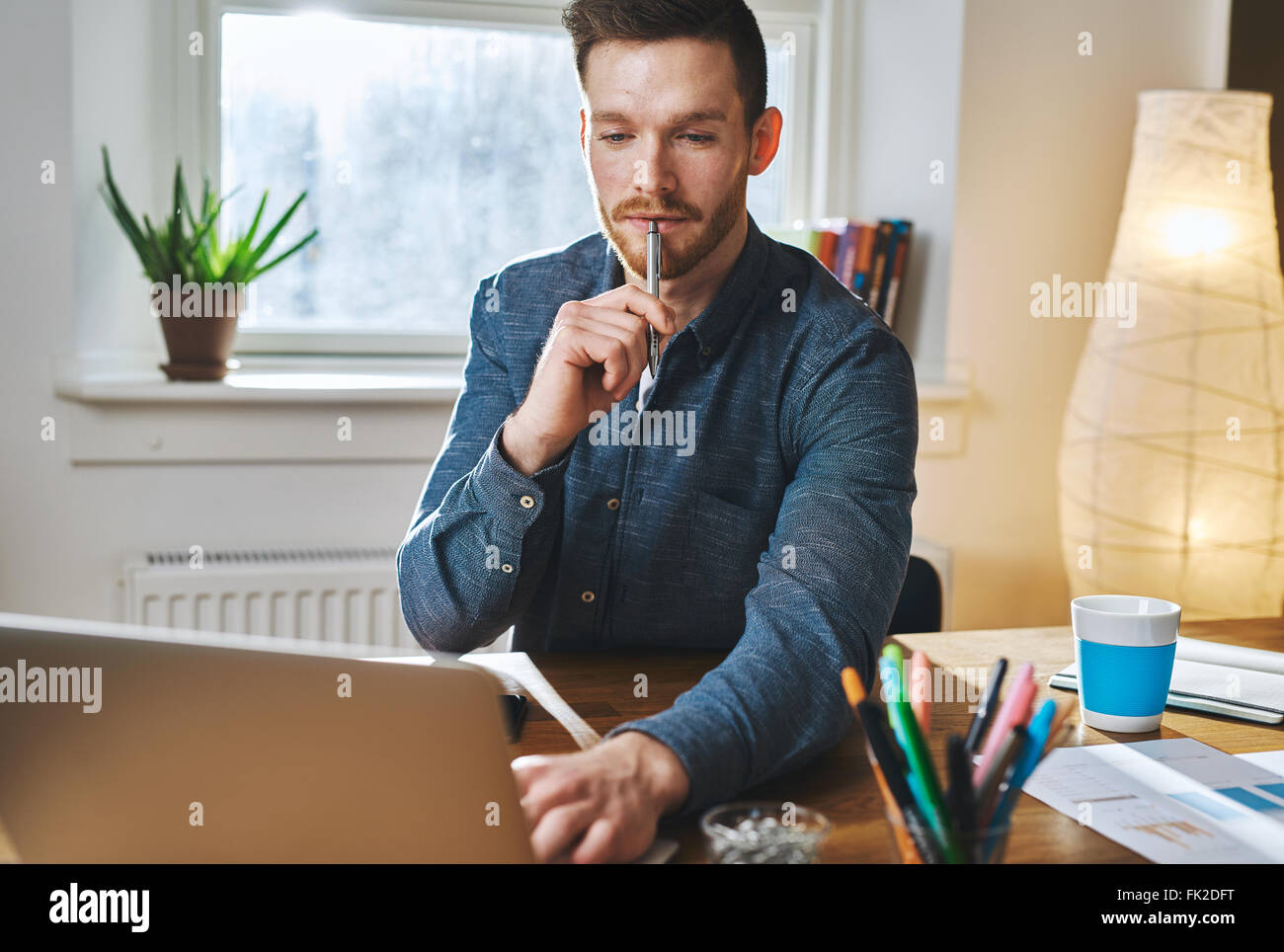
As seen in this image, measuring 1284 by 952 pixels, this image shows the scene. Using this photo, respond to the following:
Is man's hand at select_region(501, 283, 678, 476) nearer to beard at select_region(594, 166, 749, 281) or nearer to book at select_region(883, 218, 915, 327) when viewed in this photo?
beard at select_region(594, 166, 749, 281)

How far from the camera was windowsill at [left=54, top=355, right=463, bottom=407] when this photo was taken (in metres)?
2.16

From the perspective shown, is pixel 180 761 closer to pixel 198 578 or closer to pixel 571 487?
pixel 571 487

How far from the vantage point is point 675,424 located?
1385mm

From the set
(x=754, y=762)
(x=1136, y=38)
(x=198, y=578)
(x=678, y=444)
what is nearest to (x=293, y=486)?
(x=198, y=578)

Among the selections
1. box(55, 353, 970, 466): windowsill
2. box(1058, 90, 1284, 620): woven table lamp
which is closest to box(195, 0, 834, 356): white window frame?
box(55, 353, 970, 466): windowsill

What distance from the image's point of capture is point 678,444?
54.4 inches

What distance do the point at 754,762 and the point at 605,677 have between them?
12.2 inches

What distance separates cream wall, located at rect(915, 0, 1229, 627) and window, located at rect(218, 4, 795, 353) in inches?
32.8

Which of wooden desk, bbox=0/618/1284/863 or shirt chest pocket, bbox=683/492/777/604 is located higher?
shirt chest pocket, bbox=683/492/777/604

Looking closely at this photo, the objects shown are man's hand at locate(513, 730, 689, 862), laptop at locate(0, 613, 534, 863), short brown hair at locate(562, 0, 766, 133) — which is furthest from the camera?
short brown hair at locate(562, 0, 766, 133)

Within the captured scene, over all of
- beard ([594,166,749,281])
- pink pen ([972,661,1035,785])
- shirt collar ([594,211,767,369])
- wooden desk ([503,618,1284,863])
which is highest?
beard ([594,166,749,281])

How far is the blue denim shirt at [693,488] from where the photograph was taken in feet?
3.67

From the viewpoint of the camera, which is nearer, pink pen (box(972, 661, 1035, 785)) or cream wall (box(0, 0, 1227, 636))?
pink pen (box(972, 661, 1035, 785))
